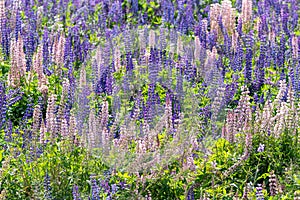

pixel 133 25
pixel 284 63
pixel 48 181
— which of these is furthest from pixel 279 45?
pixel 48 181

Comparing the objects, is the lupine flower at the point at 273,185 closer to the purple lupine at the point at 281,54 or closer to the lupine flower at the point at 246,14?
the purple lupine at the point at 281,54

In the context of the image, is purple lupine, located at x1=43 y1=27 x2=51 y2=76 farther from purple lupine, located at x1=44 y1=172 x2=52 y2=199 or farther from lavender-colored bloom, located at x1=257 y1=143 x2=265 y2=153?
lavender-colored bloom, located at x1=257 y1=143 x2=265 y2=153

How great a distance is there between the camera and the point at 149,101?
581 cm

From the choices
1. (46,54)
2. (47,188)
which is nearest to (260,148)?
(47,188)

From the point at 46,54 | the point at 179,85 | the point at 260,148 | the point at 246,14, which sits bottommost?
the point at 260,148

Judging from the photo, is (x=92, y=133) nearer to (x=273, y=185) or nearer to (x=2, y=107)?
(x=2, y=107)

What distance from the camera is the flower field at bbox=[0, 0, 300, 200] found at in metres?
5.07

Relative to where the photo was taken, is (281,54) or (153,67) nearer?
(153,67)

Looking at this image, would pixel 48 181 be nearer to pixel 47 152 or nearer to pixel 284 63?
pixel 47 152

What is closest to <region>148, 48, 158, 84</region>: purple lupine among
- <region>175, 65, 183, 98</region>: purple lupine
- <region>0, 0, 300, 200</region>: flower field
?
<region>0, 0, 300, 200</region>: flower field

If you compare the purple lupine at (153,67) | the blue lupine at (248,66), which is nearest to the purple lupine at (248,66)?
the blue lupine at (248,66)

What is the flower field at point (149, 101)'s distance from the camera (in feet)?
16.6

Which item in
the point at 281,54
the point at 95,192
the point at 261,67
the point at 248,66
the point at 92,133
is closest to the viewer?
the point at 95,192

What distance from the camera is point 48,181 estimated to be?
482 centimetres
